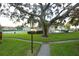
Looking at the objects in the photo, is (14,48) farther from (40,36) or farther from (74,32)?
(74,32)

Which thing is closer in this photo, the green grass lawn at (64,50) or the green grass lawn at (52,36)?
the green grass lawn at (64,50)

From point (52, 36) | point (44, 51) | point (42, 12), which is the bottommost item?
point (44, 51)

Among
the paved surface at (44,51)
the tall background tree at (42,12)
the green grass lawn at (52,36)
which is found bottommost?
the paved surface at (44,51)

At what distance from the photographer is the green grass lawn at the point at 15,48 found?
439 cm

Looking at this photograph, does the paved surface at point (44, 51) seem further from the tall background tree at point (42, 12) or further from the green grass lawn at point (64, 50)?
the tall background tree at point (42, 12)

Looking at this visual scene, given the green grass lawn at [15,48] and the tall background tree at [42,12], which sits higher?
the tall background tree at [42,12]

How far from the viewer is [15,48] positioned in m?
4.41

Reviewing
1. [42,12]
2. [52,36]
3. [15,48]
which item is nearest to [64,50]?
[52,36]

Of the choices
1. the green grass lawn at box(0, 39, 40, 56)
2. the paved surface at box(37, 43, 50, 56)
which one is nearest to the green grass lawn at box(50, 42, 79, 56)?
the paved surface at box(37, 43, 50, 56)

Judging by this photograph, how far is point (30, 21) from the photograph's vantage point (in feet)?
14.8

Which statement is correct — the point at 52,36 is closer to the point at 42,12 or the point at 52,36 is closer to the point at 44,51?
the point at 44,51

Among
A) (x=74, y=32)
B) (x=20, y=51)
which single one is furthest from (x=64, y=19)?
(x=20, y=51)

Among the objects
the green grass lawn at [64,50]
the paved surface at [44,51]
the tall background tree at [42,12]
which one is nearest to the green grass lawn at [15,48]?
the paved surface at [44,51]

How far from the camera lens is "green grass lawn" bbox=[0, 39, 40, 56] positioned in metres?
4.39
